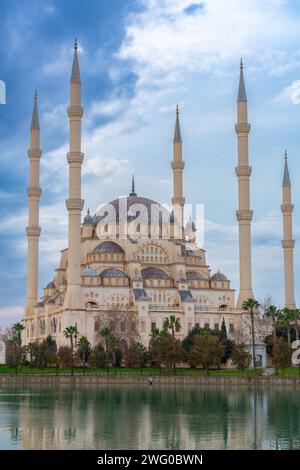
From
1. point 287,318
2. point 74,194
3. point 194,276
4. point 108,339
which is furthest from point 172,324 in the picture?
point 194,276

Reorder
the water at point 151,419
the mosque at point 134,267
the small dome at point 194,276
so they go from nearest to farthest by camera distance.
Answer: the water at point 151,419
the mosque at point 134,267
the small dome at point 194,276

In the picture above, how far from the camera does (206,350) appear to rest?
69.6m

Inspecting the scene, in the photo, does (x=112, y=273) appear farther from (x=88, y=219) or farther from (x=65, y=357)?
(x=65, y=357)

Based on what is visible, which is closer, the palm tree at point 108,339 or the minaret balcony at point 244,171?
the palm tree at point 108,339

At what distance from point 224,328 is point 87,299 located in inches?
565

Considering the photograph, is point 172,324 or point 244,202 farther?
point 244,202

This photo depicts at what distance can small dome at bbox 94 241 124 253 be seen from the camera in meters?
92.1

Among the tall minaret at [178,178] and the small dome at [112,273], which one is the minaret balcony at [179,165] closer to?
the tall minaret at [178,178]

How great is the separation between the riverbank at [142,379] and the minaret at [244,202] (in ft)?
61.6

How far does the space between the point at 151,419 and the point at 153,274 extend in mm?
52595

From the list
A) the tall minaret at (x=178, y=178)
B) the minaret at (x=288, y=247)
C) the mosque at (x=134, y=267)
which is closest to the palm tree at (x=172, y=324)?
the mosque at (x=134, y=267)

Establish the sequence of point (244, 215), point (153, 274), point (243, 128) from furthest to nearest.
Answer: point (153, 274) < point (243, 128) < point (244, 215)

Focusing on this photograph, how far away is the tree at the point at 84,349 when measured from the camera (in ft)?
243
